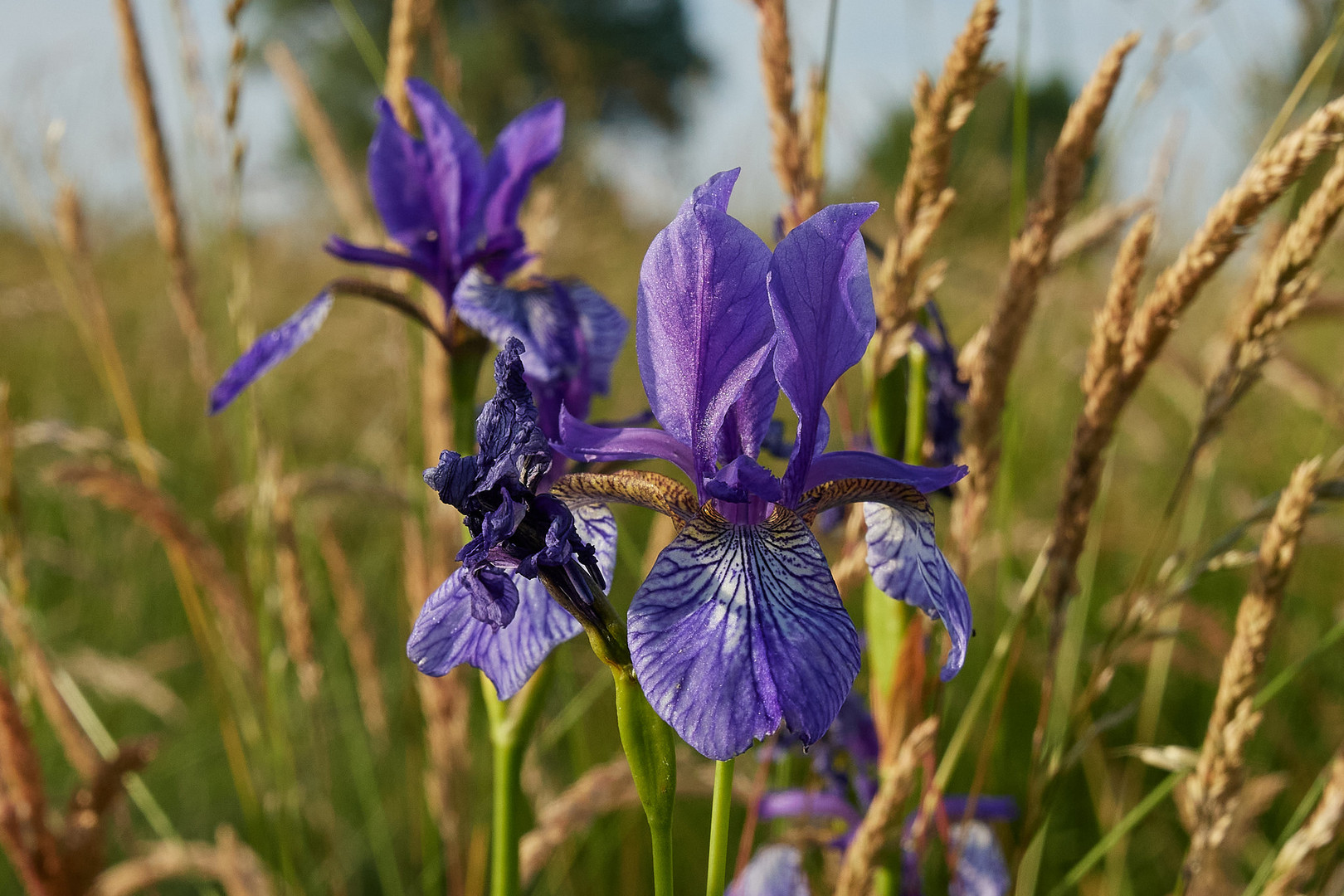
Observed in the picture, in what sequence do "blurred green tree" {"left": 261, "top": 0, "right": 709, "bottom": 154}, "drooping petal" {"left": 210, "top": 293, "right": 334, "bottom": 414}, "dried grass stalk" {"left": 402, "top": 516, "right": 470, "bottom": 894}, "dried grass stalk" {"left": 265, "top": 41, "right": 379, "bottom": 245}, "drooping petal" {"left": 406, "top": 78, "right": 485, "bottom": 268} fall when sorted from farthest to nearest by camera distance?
"blurred green tree" {"left": 261, "top": 0, "right": 709, "bottom": 154}, "dried grass stalk" {"left": 265, "top": 41, "right": 379, "bottom": 245}, "dried grass stalk" {"left": 402, "top": 516, "right": 470, "bottom": 894}, "drooping petal" {"left": 406, "top": 78, "right": 485, "bottom": 268}, "drooping petal" {"left": 210, "top": 293, "right": 334, "bottom": 414}

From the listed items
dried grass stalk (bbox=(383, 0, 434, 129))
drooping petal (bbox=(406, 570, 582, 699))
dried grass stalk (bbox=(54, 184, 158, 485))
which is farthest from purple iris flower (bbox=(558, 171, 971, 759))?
dried grass stalk (bbox=(54, 184, 158, 485))

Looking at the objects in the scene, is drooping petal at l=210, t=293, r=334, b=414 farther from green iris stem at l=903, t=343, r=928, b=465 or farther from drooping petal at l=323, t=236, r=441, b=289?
green iris stem at l=903, t=343, r=928, b=465

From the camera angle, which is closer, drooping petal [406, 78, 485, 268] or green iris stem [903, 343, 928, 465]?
green iris stem [903, 343, 928, 465]

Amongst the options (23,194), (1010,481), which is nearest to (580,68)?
(23,194)

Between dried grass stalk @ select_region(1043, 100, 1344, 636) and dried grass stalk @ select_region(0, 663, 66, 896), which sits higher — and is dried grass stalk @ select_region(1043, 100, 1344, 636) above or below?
above

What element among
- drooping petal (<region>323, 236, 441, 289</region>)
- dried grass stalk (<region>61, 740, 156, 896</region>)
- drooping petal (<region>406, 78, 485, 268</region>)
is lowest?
dried grass stalk (<region>61, 740, 156, 896</region>)

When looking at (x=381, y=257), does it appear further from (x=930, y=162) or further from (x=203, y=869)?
(x=203, y=869)

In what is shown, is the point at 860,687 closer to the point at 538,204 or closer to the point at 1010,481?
the point at 1010,481

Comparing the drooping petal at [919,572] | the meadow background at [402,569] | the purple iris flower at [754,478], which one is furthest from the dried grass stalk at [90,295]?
the drooping petal at [919,572]

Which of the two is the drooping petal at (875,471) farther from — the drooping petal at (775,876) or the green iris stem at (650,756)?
the drooping petal at (775,876)
